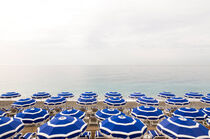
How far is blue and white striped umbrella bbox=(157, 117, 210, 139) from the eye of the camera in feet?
19.2

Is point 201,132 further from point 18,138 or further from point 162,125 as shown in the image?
point 18,138

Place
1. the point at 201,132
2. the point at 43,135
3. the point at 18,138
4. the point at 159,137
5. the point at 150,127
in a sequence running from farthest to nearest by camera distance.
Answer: the point at 150,127, the point at 159,137, the point at 18,138, the point at 201,132, the point at 43,135

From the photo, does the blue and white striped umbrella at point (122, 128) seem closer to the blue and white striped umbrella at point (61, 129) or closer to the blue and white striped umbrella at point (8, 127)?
the blue and white striped umbrella at point (61, 129)

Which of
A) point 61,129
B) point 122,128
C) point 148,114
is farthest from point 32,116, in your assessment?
point 148,114

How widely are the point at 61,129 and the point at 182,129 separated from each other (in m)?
6.13

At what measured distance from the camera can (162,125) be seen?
662 cm

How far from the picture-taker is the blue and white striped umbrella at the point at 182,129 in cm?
585

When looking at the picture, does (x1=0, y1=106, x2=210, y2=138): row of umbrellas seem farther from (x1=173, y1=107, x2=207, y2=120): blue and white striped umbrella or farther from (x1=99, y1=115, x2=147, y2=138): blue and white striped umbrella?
(x1=173, y1=107, x2=207, y2=120): blue and white striped umbrella

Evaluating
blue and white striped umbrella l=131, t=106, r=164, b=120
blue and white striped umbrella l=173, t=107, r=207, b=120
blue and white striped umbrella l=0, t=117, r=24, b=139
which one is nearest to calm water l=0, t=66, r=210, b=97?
blue and white striped umbrella l=131, t=106, r=164, b=120

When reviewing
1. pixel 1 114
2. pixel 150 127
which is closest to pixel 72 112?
pixel 1 114

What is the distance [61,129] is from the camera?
5855 mm

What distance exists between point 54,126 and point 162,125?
5.81 m

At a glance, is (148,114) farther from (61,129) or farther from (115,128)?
(61,129)

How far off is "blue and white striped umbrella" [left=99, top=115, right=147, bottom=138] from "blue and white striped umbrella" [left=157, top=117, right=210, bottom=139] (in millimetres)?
1208
